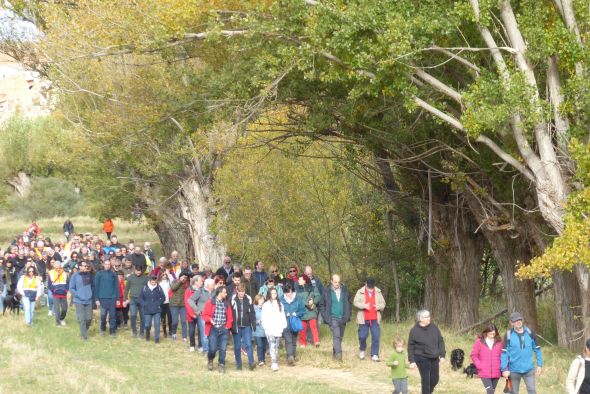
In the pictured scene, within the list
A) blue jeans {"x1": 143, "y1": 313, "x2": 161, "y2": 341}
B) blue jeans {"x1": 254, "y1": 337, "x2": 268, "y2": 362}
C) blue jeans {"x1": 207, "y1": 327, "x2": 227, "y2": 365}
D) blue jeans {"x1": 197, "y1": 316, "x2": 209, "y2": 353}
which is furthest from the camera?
blue jeans {"x1": 143, "y1": 313, "x2": 161, "y2": 341}

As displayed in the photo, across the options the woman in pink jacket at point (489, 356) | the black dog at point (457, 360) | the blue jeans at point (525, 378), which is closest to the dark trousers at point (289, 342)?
the black dog at point (457, 360)

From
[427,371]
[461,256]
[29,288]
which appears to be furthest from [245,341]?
[461,256]

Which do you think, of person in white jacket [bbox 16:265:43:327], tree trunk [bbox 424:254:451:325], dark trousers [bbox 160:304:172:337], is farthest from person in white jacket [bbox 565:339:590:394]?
person in white jacket [bbox 16:265:43:327]

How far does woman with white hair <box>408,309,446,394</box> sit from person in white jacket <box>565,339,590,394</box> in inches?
123

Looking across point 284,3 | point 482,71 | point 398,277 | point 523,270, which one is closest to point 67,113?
point 398,277

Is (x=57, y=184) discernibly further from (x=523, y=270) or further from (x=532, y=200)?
(x=523, y=270)

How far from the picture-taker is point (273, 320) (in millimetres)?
17625

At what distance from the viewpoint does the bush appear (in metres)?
68.7

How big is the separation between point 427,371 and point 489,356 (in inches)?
36.0

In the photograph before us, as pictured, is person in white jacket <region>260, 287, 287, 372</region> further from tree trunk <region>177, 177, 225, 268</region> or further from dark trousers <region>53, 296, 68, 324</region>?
tree trunk <region>177, 177, 225, 268</region>

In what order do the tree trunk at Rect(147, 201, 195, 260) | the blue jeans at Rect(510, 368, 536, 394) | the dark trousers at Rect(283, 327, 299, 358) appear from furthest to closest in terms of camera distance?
the tree trunk at Rect(147, 201, 195, 260), the dark trousers at Rect(283, 327, 299, 358), the blue jeans at Rect(510, 368, 536, 394)

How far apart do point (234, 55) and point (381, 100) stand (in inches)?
130

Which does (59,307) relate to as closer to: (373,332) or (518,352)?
(373,332)

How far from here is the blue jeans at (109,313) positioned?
2136cm
